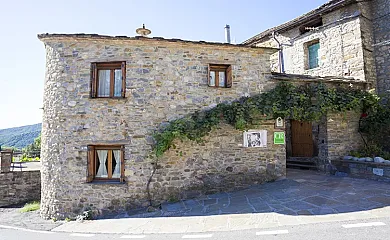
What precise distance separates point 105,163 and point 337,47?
1036 cm

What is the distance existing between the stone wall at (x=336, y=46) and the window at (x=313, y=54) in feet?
0.71

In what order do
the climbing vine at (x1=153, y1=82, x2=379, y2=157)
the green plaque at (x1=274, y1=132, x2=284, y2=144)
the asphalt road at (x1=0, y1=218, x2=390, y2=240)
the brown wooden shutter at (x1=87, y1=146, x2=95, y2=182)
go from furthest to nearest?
the green plaque at (x1=274, y1=132, x2=284, y2=144)
the brown wooden shutter at (x1=87, y1=146, x2=95, y2=182)
the climbing vine at (x1=153, y1=82, x2=379, y2=157)
the asphalt road at (x1=0, y1=218, x2=390, y2=240)

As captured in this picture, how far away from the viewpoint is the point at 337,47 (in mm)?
10461

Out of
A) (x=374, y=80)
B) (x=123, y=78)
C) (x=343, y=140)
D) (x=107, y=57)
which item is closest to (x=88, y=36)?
(x=107, y=57)

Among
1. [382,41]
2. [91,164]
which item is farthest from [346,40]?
[91,164]

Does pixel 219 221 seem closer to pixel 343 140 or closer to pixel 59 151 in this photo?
pixel 59 151

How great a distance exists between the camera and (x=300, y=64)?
1205cm

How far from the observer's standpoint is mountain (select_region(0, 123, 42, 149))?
108ft

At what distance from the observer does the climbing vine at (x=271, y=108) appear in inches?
282

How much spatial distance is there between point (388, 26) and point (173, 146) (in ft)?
31.7

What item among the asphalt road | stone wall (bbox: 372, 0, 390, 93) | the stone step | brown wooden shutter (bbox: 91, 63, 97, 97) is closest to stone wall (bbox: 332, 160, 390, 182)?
the stone step

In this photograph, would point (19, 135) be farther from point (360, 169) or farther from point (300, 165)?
point (360, 169)

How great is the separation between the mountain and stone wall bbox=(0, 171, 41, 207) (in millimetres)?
25607

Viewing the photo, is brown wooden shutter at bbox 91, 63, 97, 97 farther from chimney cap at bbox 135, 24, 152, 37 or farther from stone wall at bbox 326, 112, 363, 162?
stone wall at bbox 326, 112, 363, 162
